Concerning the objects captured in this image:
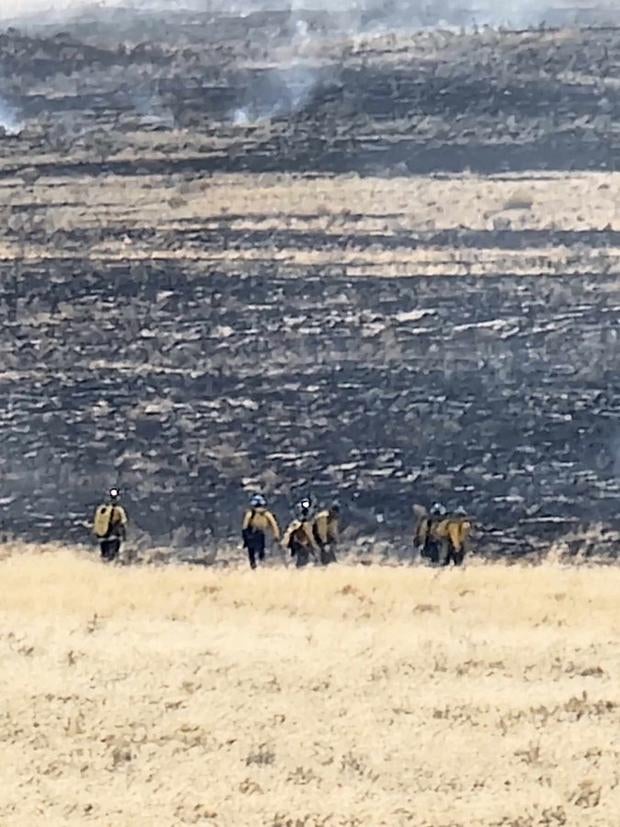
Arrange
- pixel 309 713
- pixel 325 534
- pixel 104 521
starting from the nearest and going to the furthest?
1. pixel 309 713
2. pixel 104 521
3. pixel 325 534

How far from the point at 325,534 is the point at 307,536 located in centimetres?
Answer: 29

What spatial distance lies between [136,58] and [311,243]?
10.5 meters

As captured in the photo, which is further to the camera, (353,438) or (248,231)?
(248,231)

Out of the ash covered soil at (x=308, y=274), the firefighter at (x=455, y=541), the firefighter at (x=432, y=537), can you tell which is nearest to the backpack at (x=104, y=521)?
the ash covered soil at (x=308, y=274)

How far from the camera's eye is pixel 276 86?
34719 millimetres

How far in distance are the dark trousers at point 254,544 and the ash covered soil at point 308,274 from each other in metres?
2.18

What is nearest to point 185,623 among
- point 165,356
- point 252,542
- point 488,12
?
point 252,542

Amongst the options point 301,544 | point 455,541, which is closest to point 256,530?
point 301,544

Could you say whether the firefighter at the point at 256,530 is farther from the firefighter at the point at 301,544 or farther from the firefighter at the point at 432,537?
the firefighter at the point at 432,537

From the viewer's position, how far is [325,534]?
606 inches

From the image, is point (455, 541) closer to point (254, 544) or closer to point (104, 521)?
point (254, 544)

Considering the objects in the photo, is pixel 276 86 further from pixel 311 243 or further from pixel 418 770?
pixel 418 770

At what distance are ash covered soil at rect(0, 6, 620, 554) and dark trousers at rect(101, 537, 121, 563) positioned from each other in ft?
6.45

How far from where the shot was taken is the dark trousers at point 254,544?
590 inches
